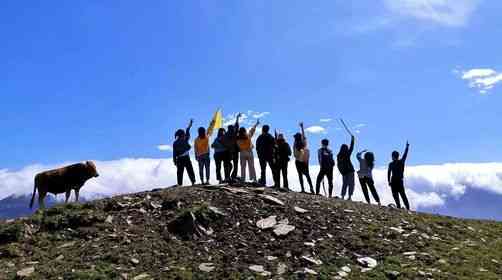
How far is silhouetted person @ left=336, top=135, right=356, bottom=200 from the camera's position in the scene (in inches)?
864

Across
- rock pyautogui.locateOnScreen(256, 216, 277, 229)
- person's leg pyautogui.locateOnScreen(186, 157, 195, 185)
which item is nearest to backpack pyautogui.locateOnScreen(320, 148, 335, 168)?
person's leg pyautogui.locateOnScreen(186, 157, 195, 185)

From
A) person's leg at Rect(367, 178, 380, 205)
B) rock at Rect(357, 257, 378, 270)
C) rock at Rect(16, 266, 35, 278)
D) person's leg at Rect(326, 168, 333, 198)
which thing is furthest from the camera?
person's leg at Rect(367, 178, 380, 205)

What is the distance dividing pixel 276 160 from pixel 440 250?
7.86m

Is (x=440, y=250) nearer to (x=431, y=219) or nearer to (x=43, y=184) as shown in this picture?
(x=431, y=219)

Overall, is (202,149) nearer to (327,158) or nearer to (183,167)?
(183,167)

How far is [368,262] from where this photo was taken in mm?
13953

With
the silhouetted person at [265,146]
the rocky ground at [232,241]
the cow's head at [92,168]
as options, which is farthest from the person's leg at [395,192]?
the cow's head at [92,168]

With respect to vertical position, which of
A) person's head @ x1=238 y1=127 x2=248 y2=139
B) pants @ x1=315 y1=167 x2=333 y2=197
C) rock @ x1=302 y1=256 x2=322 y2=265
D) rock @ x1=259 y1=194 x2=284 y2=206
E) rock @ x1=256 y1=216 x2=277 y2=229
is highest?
person's head @ x1=238 y1=127 x2=248 y2=139

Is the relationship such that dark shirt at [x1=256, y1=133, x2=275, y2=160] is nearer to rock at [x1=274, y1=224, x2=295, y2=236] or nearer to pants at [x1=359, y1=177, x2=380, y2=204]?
pants at [x1=359, y1=177, x2=380, y2=204]

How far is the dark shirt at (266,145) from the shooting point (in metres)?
21.0

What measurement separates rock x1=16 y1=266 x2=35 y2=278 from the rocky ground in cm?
2

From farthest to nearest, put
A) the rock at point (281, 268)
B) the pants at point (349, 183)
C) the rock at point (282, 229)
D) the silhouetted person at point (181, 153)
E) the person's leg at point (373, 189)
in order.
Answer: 1. the pants at point (349, 183)
2. the person's leg at point (373, 189)
3. the silhouetted person at point (181, 153)
4. the rock at point (282, 229)
5. the rock at point (281, 268)

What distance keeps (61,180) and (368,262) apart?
13266 mm

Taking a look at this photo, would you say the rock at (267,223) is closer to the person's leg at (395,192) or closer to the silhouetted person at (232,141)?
the silhouetted person at (232,141)
